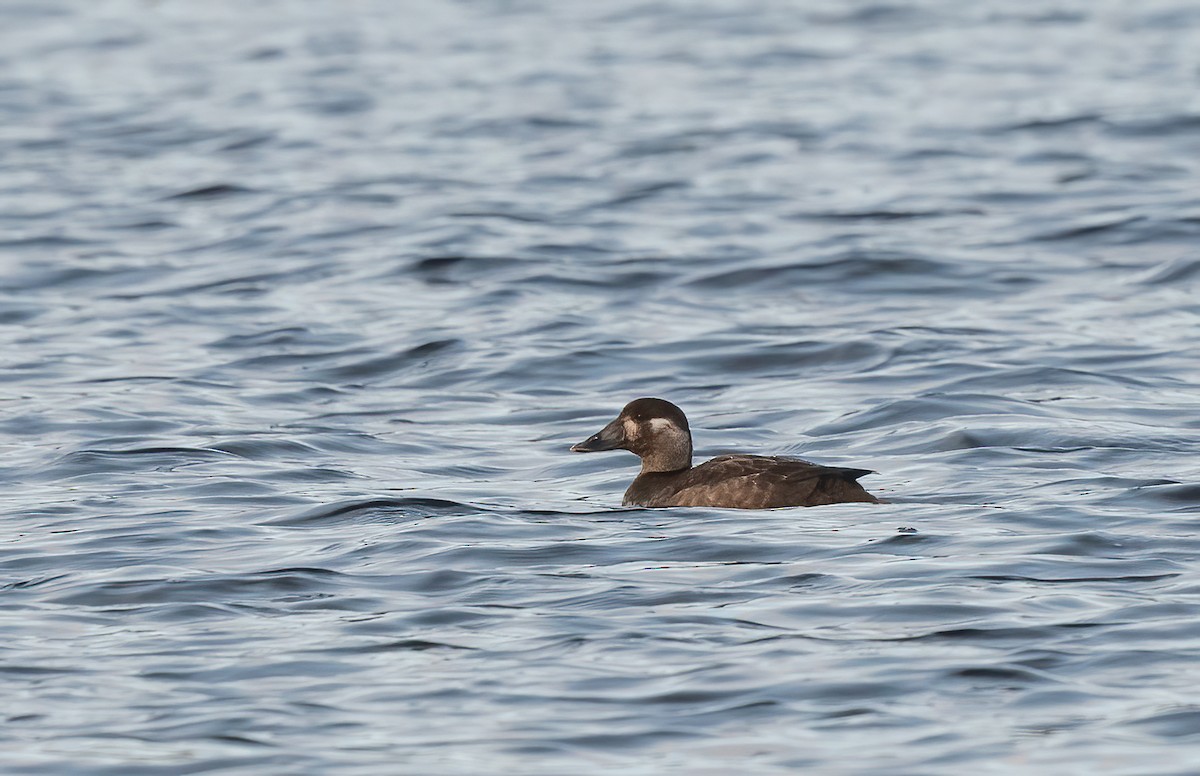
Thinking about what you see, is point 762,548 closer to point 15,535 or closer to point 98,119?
point 15,535

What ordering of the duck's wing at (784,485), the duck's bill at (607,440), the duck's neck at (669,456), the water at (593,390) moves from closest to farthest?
the water at (593,390), the duck's wing at (784,485), the duck's neck at (669,456), the duck's bill at (607,440)

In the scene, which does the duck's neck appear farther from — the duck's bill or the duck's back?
the duck's back

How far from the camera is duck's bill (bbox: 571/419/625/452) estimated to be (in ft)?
37.7

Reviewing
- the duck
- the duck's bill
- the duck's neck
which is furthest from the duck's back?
the duck's bill

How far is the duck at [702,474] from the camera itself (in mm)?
10320

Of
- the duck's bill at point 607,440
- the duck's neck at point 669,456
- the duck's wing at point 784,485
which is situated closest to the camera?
the duck's wing at point 784,485

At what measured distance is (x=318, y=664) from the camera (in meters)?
7.92

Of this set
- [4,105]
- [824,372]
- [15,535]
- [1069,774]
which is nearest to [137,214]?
[4,105]

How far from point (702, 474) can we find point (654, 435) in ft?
2.20

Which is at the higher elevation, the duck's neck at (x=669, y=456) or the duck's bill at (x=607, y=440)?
the duck's bill at (x=607, y=440)

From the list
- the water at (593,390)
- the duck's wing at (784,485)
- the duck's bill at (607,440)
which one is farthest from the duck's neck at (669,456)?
the duck's wing at (784,485)

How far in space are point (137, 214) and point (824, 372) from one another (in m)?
8.94

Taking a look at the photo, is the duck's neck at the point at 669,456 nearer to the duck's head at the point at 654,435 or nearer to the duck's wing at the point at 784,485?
the duck's head at the point at 654,435

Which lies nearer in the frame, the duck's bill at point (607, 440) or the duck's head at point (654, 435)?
the duck's head at point (654, 435)
